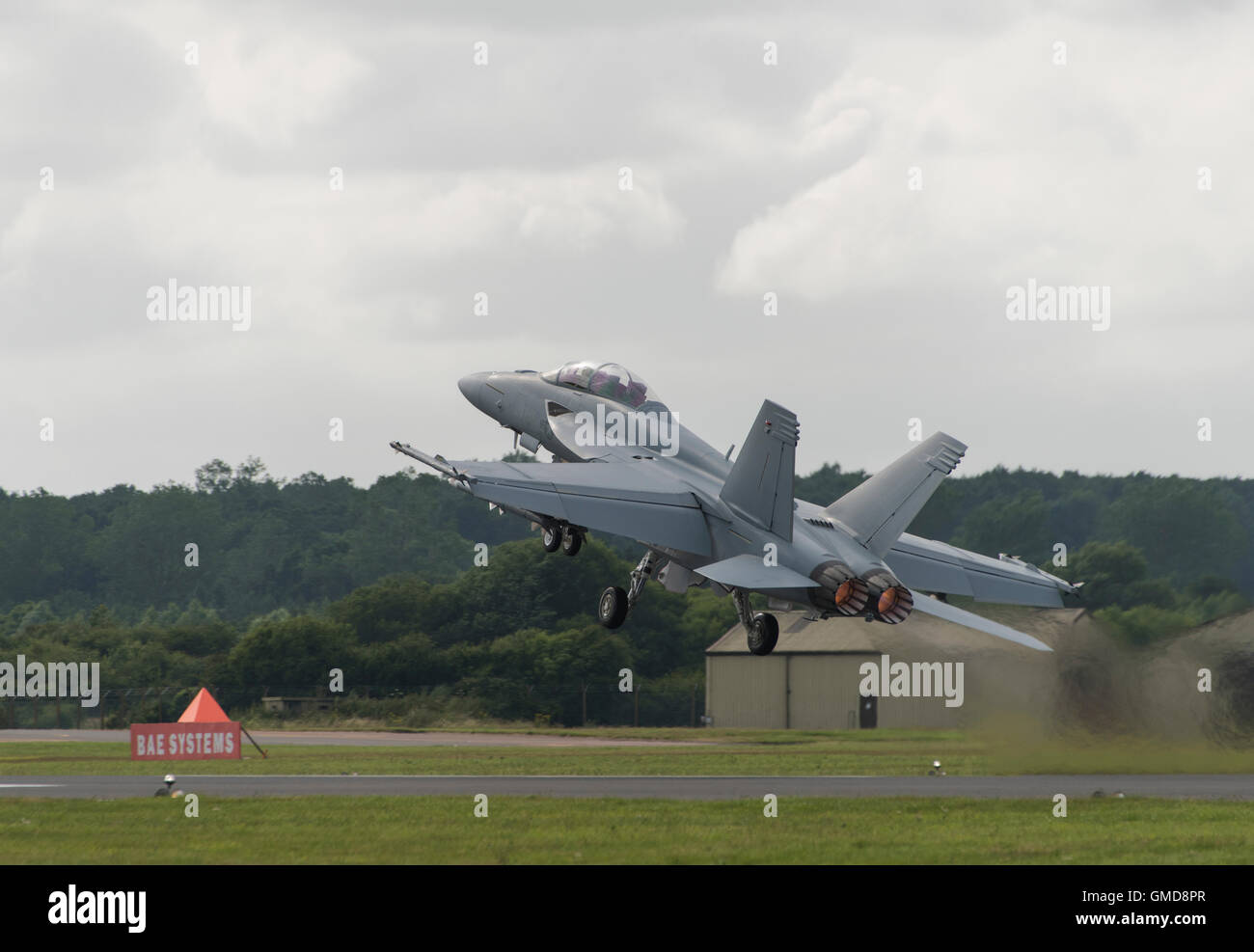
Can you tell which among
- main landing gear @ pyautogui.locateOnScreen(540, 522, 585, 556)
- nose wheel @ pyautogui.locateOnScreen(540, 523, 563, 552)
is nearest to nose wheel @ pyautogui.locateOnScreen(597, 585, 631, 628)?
main landing gear @ pyautogui.locateOnScreen(540, 522, 585, 556)

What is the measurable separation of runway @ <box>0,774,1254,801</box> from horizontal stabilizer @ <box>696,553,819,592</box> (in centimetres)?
449

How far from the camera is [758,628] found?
106 feet

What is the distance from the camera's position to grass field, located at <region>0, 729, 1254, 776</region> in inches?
1524

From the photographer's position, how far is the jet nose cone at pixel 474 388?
3888 cm

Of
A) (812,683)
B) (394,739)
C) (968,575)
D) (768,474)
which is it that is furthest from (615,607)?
(812,683)

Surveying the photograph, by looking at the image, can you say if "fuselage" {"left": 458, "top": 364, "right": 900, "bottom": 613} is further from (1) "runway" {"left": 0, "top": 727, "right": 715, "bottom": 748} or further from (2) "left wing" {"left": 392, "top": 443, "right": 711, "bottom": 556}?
(1) "runway" {"left": 0, "top": 727, "right": 715, "bottom": 748}

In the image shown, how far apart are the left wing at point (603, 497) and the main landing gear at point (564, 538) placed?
119 centimetres

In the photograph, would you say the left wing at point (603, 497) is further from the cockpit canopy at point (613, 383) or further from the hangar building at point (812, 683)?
the hangar building at point (812, 683)

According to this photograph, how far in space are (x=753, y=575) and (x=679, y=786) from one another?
7.12 m

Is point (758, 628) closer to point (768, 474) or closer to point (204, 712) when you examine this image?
point (768, 474)
